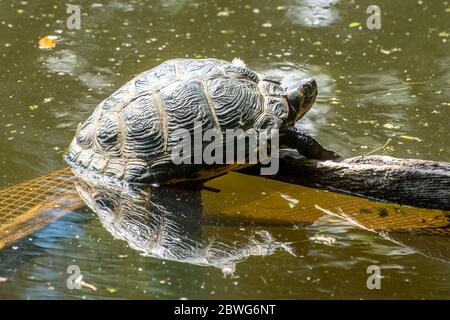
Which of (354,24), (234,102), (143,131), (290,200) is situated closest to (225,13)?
(354,24)

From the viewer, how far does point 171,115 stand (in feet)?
18.6

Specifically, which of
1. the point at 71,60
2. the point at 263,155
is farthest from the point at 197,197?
the point at 71,60

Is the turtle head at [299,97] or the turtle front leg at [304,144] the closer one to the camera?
the turtle front leg at [304,144]

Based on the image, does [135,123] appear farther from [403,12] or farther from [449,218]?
[403,12]

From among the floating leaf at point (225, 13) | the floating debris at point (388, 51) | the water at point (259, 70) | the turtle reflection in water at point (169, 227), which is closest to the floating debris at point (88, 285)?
the water at point (259, 70)

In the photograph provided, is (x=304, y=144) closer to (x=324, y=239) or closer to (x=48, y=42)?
(x=324, y=239)

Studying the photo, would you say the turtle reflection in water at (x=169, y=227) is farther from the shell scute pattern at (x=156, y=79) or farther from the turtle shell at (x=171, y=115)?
the shell scute pattern at (x=156, y=79)

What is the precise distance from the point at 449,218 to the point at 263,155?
1.52m

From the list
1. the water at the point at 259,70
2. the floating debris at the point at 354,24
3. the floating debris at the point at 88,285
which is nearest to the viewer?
the floating debris at the point at 88,285

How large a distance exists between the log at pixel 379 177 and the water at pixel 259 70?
0.30 meters

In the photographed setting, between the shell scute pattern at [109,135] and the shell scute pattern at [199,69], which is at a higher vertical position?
the shell scute pattern at [199,69]

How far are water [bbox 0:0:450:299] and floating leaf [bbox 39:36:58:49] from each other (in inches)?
3.9

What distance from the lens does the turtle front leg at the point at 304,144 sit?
566 cm

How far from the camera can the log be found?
523cm
